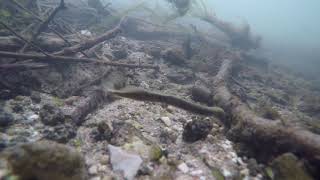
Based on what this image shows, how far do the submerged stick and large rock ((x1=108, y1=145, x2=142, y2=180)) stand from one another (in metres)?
1.12

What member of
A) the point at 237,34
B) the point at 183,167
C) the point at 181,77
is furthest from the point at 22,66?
the point at 237,34

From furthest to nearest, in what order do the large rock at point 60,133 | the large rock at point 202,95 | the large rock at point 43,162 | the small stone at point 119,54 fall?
the small stone at point 119,54 < the large rock at point 202,95 < the large rock at point 60,133 < the large rock at point 43,162

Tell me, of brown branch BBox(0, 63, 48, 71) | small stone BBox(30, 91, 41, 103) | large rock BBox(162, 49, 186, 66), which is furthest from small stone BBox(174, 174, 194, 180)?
large rock BBox(162, 49, 186, 66)

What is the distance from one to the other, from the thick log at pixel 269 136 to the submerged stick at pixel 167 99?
0.33m

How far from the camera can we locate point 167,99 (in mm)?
4402

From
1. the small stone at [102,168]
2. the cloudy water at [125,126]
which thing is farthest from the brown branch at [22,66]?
the small stone at [102,168]

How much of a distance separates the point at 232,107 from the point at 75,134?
2.84 m

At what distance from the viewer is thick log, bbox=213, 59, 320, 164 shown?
10.6ft

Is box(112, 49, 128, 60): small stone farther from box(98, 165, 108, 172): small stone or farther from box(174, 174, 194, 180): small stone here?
box(174, 174, 194, 180): small stone

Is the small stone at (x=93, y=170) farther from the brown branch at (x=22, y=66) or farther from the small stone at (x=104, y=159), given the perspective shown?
the brown branch at (x=22, y=66)

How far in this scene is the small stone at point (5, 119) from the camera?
3452 millimetres

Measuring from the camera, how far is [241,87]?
25.1ft

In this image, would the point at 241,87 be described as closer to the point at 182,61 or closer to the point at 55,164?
the point at 182,61

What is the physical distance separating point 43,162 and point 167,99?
2.44 metres
